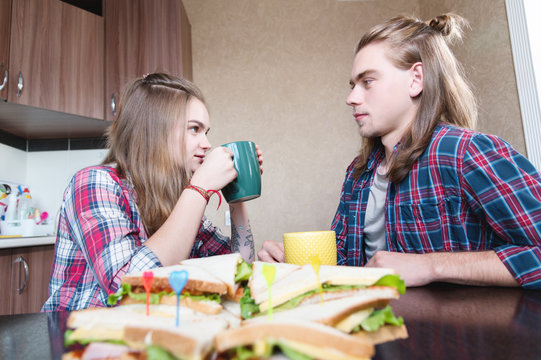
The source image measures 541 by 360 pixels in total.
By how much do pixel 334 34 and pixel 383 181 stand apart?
6.60ft

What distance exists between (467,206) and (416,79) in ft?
1.56

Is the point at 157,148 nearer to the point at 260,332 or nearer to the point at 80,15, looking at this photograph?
the point at 260,332

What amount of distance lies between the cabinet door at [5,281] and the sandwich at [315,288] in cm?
182

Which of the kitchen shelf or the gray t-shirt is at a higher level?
the kitchen shelf

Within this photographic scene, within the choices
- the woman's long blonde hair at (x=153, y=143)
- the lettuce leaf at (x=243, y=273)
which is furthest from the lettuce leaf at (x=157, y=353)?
the woman's long blonde hair at (x=153, y=143)

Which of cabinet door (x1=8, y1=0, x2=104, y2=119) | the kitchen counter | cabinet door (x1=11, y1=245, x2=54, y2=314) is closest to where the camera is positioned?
the kitchen counter

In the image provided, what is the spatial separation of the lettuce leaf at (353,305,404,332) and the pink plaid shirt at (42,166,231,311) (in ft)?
1.60

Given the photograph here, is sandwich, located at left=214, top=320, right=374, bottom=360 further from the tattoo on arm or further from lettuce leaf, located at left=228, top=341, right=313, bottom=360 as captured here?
the tattoo on arm

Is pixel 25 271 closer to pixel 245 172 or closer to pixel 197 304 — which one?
pixel 245 172

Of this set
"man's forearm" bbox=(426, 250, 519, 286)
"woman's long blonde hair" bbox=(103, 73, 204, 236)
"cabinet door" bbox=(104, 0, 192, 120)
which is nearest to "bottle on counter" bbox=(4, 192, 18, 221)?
"cabinet door" bbox=(104, 0, 192, 120)

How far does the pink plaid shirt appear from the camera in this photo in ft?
2.41

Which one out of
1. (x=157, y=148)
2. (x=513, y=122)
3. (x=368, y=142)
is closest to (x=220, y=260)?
(x=157, y=148)

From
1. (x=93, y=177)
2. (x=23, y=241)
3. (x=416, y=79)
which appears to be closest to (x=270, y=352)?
(x=93, y=177)

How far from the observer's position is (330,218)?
8.89 ft
